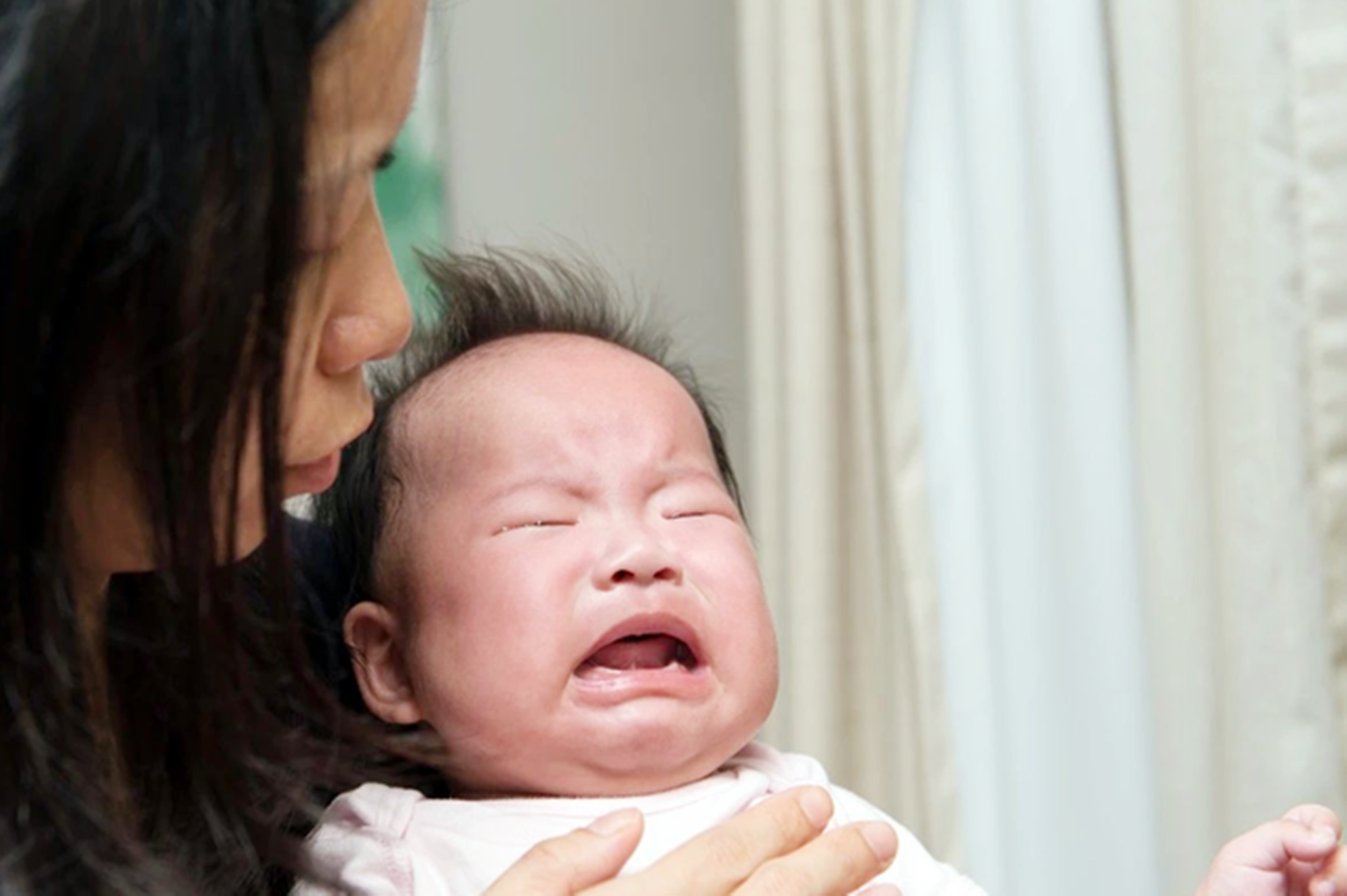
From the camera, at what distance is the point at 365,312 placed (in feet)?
3.24

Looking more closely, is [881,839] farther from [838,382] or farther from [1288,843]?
[838,382]

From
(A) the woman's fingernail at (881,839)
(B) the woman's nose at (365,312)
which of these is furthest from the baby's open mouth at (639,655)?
→ (B) the woman's nose at (365,312)

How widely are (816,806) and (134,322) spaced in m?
0.50

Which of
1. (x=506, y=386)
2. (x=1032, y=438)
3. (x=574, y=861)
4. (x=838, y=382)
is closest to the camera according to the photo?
(x=574, y=861)

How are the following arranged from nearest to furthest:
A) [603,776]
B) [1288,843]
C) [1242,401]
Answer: [1288,843]
[603,776]
[1242,401]

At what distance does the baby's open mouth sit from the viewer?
1.25m

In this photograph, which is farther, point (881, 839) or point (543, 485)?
point (543, 485)

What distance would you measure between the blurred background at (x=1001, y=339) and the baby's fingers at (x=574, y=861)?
83 centimetres

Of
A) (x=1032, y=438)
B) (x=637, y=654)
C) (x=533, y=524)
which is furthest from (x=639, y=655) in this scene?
(x=1032, y=438)

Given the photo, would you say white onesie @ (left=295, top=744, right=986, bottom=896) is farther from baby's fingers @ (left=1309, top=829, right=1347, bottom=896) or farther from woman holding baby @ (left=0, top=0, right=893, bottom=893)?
baby's fingers @ (left=1309, top=829, right=1347, bottom=896)

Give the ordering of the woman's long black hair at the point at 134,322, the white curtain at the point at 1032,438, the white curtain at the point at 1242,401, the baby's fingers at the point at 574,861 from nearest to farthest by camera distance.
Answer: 1. the woman's long black hair at the point at 134,322
2. the baby's fingers at the point at 574,861
3. the white curtain at the point at 1242,401
4. the white curtain at the point at 1032,438

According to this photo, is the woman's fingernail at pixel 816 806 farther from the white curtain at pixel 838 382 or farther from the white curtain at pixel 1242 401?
the white curtain at pixel 838 382

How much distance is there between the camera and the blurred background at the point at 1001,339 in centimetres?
164

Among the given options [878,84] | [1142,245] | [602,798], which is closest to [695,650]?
[602,798]
